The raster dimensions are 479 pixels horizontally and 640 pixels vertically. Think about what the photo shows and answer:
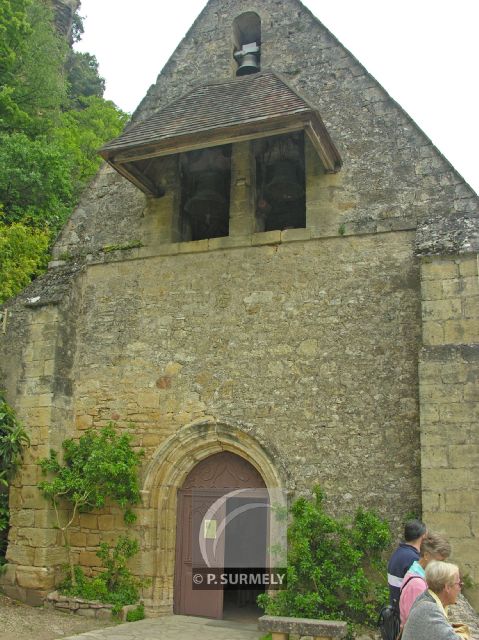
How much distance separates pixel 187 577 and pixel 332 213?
16.9ft

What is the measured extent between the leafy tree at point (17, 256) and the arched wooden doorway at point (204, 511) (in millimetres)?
5585

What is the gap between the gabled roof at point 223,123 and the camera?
8.02m

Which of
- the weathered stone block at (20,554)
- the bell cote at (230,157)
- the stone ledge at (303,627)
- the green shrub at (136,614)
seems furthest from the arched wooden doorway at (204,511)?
the bell cote at (230,157)

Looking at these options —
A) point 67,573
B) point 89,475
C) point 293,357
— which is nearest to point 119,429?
point 89,475

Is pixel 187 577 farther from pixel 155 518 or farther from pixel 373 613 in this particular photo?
pixel 373 613

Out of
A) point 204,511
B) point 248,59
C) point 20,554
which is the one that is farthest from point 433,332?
point 20,554

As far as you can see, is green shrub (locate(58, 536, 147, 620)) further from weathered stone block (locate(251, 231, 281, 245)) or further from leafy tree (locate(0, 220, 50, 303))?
leafy tree (locate(0, 220, 50, 303))

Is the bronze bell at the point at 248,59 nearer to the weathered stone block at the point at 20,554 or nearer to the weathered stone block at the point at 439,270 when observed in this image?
the weathered stone block at the point at 439,270

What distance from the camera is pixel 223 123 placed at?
27.0 feet

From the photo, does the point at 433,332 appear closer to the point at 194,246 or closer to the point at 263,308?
the point at 263,308

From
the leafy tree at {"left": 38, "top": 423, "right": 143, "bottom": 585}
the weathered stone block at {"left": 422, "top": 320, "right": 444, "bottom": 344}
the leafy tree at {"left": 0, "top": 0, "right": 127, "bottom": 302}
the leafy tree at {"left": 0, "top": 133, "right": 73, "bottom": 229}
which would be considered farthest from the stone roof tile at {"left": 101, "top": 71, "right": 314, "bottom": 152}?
the leafy tree at {"left": 0, "top": 133, "right": 73, "bottom": 229}

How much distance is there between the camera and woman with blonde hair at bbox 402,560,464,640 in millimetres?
3168

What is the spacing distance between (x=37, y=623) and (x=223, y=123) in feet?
21.0

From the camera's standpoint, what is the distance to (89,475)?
8516 mm
